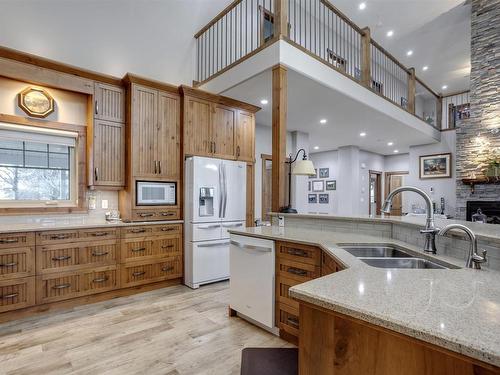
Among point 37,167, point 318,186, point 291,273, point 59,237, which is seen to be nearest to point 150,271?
point 59,237

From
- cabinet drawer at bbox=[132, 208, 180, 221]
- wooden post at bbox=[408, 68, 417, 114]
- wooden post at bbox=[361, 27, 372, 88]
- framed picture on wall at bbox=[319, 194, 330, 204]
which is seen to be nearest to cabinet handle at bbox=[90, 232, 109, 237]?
cabinet drawer at bbox=[132, 208, 180, 221]

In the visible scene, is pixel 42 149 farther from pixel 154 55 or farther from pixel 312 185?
pixel 312 185

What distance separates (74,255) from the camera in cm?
315

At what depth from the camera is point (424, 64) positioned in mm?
7785

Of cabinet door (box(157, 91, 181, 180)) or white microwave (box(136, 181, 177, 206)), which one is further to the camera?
cabinet door (box(157, 91, 181, 180))

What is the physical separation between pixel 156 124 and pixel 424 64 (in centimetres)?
775

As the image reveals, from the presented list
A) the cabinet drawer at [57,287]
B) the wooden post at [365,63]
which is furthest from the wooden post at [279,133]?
the cabinet drawer at [57,287]

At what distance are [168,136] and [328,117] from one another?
3188 mm

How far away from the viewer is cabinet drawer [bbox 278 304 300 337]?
2.29 meters

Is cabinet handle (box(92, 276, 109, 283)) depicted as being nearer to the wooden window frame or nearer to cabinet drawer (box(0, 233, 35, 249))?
cabinet drawer (box(0, 233, 35, 249))

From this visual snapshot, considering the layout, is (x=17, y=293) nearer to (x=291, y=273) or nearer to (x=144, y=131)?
(x=144, y=131)

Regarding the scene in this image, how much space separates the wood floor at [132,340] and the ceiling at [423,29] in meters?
6.26

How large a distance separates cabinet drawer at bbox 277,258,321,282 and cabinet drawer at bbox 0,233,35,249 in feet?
8.46

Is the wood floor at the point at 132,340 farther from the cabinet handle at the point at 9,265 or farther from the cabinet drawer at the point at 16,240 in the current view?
the cabinet drawer at the point at 16,240
